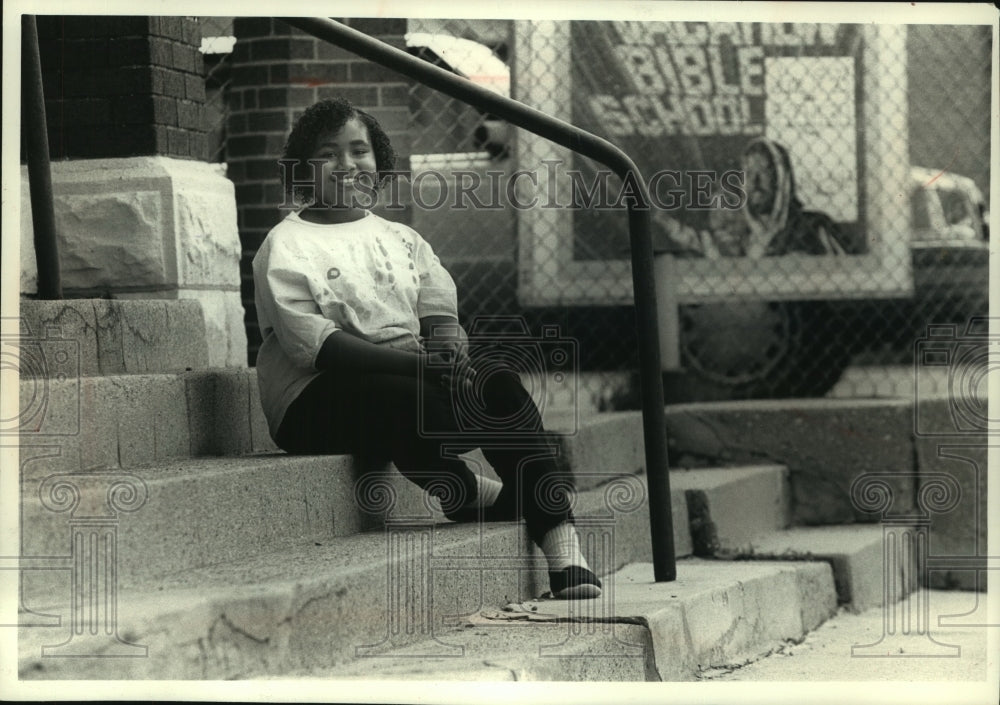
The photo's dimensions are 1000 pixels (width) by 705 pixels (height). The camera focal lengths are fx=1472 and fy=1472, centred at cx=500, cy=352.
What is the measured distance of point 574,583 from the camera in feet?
10.3

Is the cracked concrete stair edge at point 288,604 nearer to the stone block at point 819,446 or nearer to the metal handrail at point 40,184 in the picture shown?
the metal handrail at point 40,184

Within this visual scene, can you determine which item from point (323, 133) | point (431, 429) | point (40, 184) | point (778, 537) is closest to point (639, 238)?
point (431, 429)

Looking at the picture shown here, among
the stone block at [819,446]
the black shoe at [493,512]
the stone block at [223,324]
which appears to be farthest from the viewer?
the stone block at [819,446]

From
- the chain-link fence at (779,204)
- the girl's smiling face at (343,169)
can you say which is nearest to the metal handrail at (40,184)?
the girl's smiling face at (343,169)

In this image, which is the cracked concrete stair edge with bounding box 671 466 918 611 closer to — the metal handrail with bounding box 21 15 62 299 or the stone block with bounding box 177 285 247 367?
the stone block with bounding box 177 285 247 367

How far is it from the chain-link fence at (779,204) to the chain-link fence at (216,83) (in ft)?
3.20

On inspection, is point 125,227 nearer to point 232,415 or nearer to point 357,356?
point 232,415

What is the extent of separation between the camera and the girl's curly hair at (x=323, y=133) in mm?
3217

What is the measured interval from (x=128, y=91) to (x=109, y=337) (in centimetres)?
70

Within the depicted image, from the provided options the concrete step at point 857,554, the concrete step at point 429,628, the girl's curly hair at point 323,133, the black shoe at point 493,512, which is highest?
the girl's curly hair at point 323,133

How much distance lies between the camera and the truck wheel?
507 centimetres

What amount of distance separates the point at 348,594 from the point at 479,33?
139 centimetres

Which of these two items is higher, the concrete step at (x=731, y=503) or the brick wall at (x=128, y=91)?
the brick wall at (x=128, y=91)

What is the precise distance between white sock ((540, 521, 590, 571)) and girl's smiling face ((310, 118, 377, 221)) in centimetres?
82
